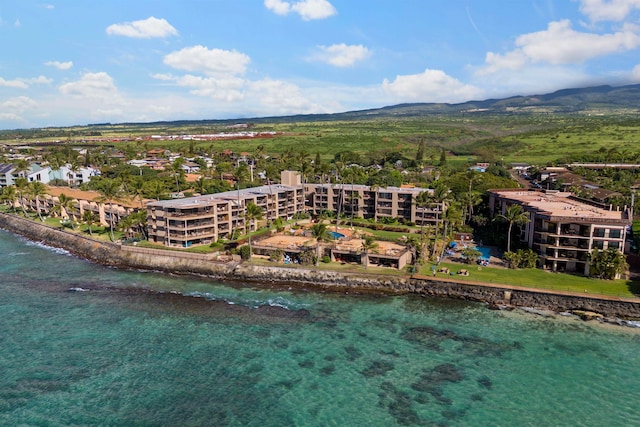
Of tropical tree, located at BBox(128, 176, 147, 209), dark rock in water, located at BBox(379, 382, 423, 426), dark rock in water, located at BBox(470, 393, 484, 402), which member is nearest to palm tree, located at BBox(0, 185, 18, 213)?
tropical tree, located at BBox(128, 176, 147, 209)

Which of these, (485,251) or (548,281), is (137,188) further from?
(548,281)

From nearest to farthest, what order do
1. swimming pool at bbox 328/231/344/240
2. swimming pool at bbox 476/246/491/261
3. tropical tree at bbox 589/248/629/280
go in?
tropical tree at bbox 589/248/629/280 < swimming pool at bbox 476/246/491/261 < swimming pool at bbox 328/231/344/240

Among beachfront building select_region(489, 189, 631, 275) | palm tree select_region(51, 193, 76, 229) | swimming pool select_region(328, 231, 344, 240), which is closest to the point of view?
beachfront building select_region(489, 189, 631, 275)

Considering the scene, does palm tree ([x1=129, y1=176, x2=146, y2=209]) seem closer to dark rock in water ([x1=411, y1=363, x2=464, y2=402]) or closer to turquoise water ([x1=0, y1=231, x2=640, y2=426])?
turquoise water ([x1=0, y1=231, x2=640, y2=426])

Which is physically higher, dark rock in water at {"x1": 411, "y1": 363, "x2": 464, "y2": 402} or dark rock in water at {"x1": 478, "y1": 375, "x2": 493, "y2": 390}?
dark rock in water at {"x1": 411, "y1": 363, "x2": 464, "y2": 402}

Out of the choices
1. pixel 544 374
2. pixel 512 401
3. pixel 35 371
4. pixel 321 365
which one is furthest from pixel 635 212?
pixel 35 371

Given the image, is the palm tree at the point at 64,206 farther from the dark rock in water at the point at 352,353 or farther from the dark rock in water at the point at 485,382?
the dark rock in water at the point at 485,382

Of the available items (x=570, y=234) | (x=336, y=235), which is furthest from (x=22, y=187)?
(x=570, y=234)
